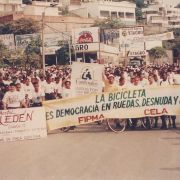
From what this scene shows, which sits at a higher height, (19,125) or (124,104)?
(124,104)

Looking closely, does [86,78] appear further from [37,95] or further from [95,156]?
[95,156]

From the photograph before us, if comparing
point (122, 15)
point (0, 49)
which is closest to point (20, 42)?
point (0, 49)

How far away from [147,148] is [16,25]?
247 feet

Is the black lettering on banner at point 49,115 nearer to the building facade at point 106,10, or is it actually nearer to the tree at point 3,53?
the tree at point 3,53

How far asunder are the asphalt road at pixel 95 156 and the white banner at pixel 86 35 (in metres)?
56.4

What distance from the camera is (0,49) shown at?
228ft

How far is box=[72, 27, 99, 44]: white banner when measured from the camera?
71.4 metres

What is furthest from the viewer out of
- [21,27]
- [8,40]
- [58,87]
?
[21,27]

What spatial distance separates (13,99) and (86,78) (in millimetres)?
2149

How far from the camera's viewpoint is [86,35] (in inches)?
2830

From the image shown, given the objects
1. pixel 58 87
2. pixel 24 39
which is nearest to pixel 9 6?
pixel 24 39

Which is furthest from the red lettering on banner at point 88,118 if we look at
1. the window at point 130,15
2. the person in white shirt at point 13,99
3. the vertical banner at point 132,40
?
the window at point 130,15

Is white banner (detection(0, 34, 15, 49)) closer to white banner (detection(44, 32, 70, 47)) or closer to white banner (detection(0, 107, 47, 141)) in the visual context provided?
white banner (detection(44, 32, 70, 47))

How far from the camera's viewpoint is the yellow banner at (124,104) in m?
15.6
